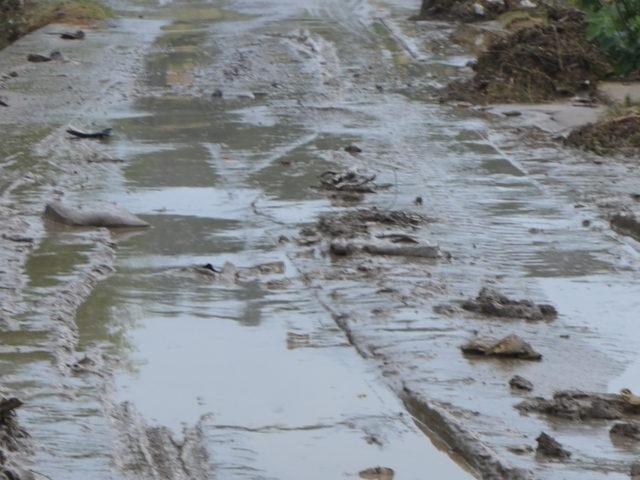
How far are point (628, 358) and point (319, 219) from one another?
132 inches

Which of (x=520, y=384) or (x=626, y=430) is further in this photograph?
(x=520, y=384)

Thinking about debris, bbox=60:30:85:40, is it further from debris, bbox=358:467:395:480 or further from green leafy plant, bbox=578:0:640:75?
debris, bbox=358:467:395:480

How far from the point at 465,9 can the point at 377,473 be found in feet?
61.1

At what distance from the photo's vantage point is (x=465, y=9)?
23594 millimetres

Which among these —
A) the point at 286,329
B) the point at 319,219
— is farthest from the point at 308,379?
the point at 319,219

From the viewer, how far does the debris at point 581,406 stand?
625cm

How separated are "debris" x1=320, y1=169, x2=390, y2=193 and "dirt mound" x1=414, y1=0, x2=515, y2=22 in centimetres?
1241

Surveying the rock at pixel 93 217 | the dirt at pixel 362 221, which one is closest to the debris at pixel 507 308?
the dirt at pixel 362 221

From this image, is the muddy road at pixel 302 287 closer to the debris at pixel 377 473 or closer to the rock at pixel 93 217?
the debris at pixel 377 473

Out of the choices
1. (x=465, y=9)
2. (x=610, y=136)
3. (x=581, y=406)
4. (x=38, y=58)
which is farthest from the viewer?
(x=465, y=9)

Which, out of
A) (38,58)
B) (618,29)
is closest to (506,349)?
(618,29)

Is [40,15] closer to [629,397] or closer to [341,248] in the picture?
[341,248]

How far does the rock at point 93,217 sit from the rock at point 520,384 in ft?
12.7

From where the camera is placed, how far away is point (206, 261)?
888 centimetres
